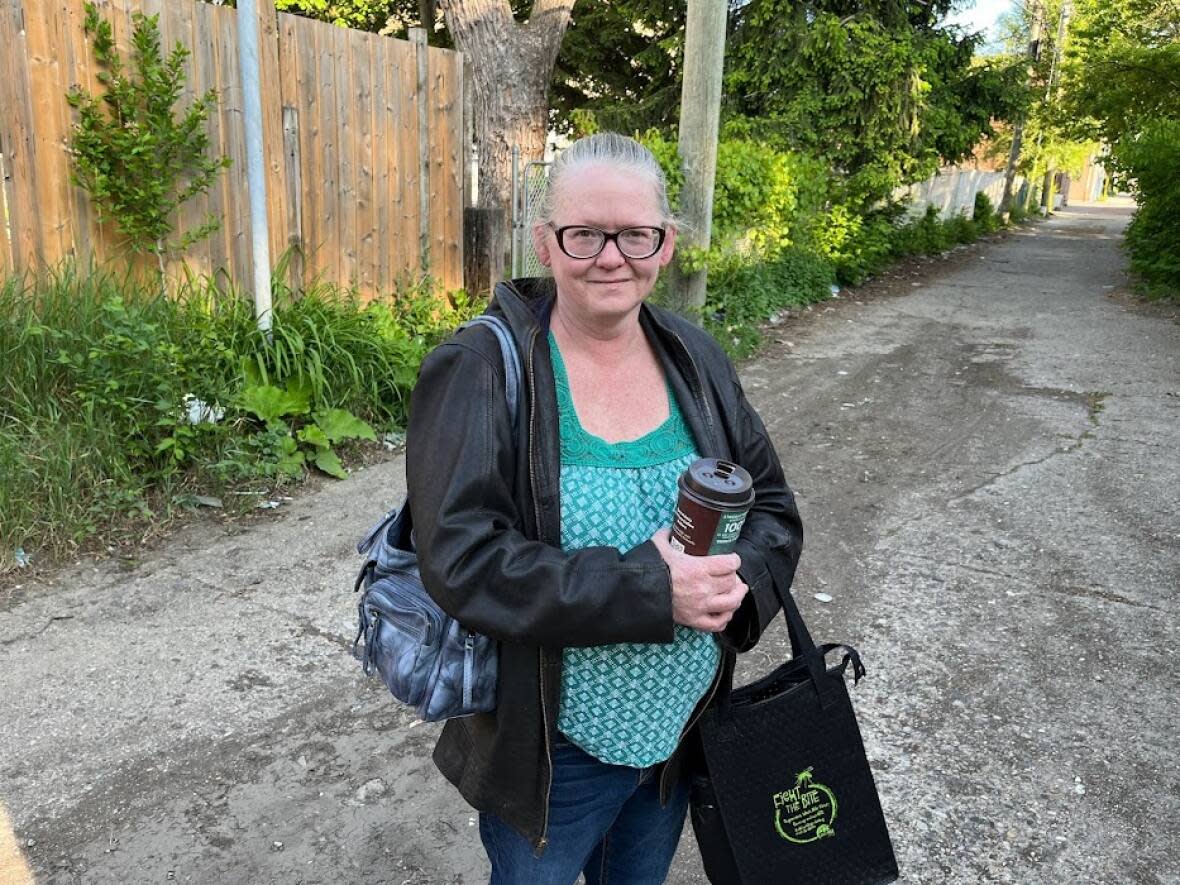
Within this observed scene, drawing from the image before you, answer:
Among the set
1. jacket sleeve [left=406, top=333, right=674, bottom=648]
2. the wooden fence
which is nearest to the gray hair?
jacket sleeve [left=406, top=333, right=674, bottom=648]

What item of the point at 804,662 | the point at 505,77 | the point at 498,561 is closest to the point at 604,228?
the point at 498,561

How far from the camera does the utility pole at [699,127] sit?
25.1ft

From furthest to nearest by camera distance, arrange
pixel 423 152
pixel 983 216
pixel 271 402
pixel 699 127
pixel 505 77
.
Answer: pixel 983 216 < pixel 505 77 < pixel 699 127 < pixel 423 152 < pixel 271 402

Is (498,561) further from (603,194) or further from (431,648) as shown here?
(603,194)

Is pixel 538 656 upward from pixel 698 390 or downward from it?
downward

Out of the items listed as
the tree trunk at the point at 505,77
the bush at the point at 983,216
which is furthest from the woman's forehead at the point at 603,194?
the bush at the point at 983,216

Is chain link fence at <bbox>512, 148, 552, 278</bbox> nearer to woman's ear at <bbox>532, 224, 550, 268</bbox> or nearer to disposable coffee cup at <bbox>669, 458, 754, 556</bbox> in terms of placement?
woman's ear at <bbox>532, 224, 550, 268</bbox>

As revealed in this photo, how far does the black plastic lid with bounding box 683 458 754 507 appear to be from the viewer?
5.04ft

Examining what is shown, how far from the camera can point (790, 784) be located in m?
1.85

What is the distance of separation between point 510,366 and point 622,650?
0.56 metres

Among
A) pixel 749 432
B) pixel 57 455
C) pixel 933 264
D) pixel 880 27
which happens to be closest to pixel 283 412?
pixel 57 455

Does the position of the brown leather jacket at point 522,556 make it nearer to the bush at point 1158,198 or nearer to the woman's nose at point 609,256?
the woman's nose at point 609,256

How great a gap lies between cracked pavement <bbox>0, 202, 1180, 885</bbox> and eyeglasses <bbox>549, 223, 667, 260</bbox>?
1.83 m

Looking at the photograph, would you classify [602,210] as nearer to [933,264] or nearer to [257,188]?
[257,188]
